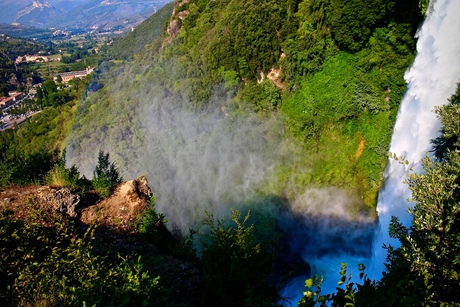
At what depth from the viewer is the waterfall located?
12227 millimetres

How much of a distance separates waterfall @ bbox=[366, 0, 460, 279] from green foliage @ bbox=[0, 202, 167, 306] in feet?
33.2

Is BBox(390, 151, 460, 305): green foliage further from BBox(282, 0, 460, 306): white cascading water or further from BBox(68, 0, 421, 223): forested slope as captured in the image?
BBox(68, 0, 421, 223): forested slope

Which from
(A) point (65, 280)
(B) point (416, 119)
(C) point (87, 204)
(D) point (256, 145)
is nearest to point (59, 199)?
(C) point (87, 204)

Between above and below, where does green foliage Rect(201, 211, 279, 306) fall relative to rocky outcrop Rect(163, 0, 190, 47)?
below

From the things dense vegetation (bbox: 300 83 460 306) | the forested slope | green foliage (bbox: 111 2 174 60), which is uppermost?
green foliage (bbox: 111 2 174 60)

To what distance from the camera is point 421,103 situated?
13859 millimetres

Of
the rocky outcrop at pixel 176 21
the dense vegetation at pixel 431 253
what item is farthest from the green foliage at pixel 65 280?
the rocky outcrop at pixel 176 21

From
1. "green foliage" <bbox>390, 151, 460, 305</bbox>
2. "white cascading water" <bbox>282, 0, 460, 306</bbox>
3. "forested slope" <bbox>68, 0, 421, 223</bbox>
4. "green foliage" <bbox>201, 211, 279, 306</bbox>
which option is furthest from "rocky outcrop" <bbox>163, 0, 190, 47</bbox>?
"green foliage" <bbox>390, 151, 460, 305</bbox>

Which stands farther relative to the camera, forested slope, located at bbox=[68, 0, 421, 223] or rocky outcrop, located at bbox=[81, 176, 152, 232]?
forested slope, located at bbox=[68, 0, 421, 223]

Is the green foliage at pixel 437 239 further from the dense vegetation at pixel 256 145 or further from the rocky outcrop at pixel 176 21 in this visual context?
the rocky outcrop at pixel 176 21

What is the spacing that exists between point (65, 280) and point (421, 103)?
14.8 m

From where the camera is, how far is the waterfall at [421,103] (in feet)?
40.1

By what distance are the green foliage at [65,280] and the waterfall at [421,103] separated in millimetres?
10125

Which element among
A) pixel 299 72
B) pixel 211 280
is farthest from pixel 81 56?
pixel 211 280
